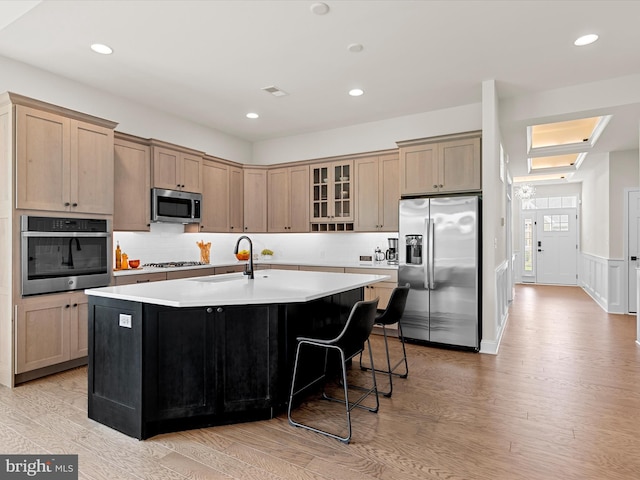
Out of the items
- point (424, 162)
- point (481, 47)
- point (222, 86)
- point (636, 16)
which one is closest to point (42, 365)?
point (222, 86)

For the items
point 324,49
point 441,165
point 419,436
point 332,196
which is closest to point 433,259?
point 441,165

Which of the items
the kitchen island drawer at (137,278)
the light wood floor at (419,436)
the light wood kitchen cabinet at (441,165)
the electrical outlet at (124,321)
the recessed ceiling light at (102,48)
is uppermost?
the recessed ceiling light at (102,48)

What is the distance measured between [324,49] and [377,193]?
93.3 inches

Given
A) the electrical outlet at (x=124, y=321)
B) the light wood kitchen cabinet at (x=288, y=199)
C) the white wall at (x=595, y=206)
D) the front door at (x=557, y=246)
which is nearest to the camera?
the electrical outlet at (x=124, y=321)

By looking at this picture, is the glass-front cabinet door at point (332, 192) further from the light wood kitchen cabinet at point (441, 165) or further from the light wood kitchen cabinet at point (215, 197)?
the light wood kitchen cabinet at point (215, 197)

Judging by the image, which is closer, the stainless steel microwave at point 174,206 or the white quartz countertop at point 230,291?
the white quartz countertop at point 230,291

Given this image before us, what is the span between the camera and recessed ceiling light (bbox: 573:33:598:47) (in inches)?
128

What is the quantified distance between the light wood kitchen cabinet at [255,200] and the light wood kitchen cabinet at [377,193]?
165 centimetres

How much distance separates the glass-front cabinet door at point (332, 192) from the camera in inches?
225

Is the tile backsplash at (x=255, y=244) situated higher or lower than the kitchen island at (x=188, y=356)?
higher

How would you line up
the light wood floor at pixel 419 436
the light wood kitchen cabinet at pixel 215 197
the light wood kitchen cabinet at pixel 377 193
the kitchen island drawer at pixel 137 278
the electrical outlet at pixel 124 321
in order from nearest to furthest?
the light wood floor at pixel 419 436, the electrical outlet at pixel 124 321, the kitchen island drawer at pixel 137 278, the light wood kitchen cabinet at pixel 377 193, the light wood kitchen cabinet at pixel 215 197

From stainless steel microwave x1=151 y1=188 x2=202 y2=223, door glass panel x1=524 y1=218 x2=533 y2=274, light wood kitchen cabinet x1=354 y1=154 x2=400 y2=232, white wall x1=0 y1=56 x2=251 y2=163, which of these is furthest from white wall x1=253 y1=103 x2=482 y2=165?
door glass panel x1=524 y1=218 x2=533 y2=274

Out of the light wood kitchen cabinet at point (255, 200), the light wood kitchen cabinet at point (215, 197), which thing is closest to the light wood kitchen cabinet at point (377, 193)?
the light wood kitchen cabinet at point (255, 200)

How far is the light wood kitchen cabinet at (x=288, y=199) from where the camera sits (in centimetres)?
608
